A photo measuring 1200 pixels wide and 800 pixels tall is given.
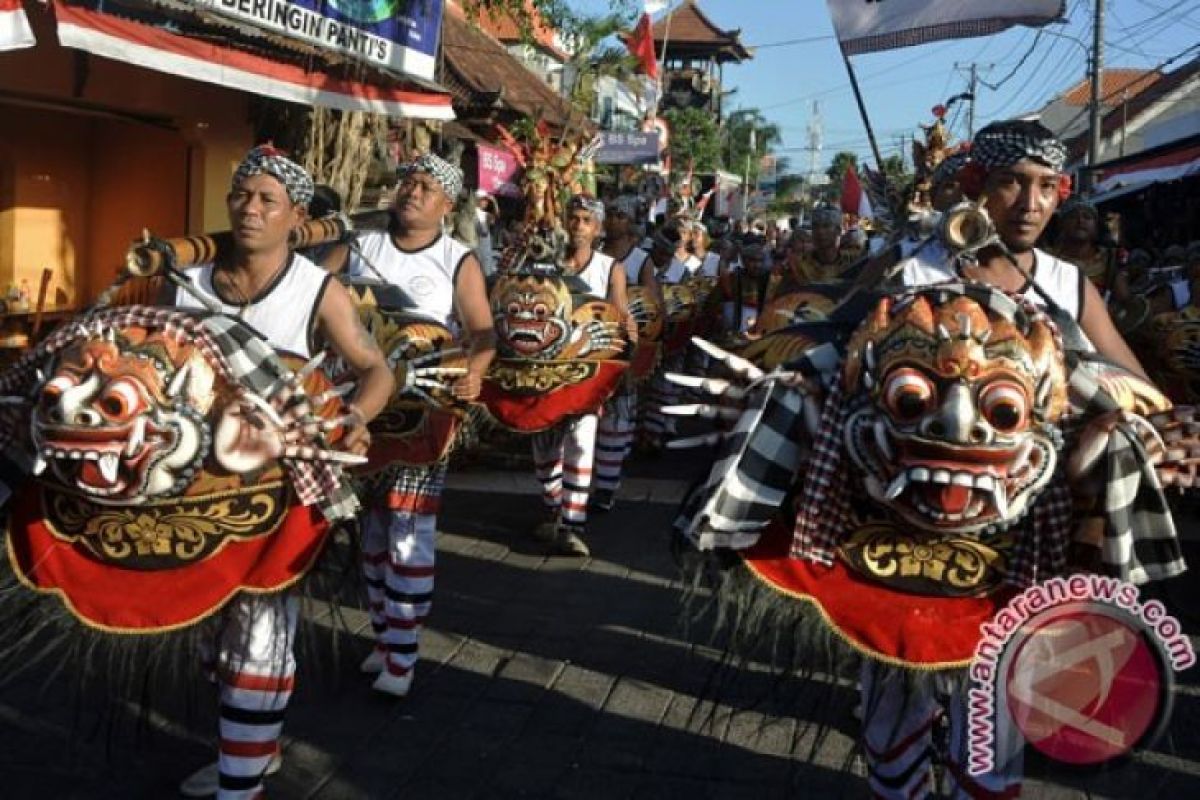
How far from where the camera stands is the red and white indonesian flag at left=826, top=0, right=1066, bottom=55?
504 centimetres

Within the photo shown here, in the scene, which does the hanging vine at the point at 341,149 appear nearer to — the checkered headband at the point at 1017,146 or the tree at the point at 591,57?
the tree at the point at 591,57

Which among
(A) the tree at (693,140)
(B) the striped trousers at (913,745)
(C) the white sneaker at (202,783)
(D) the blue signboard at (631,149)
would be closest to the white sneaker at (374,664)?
(C) the white sneaker at (202,783)

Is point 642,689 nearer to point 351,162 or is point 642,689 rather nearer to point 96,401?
point 96,401

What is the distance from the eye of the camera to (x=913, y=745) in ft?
9.96

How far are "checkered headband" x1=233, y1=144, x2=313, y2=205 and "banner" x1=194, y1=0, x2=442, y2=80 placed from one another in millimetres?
3945

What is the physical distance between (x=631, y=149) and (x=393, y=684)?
12.8 metres

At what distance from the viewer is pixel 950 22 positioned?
523 centimetres

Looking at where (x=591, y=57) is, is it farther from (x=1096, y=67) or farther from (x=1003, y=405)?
(x=1096, y=67)

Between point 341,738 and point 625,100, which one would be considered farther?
point 625,100

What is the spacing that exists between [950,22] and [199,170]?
665 centimetres

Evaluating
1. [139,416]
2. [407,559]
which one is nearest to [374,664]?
[407,559]

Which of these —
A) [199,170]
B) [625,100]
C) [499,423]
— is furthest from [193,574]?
[625,100]

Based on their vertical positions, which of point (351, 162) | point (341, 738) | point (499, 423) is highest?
point (351, 162)

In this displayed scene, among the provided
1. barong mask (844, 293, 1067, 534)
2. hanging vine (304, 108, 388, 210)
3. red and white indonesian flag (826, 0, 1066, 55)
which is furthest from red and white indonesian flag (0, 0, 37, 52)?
barong mask (844, 293, 1067, 534)
